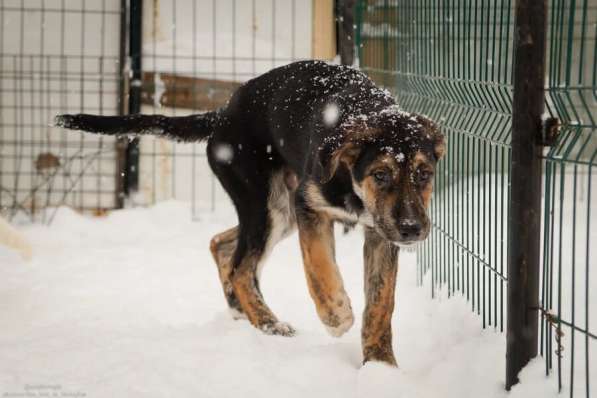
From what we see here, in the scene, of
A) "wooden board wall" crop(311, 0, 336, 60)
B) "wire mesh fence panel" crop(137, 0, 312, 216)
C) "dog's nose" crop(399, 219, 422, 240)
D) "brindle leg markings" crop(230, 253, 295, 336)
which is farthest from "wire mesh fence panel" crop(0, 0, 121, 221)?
"dog's nose" crop(399, 219, 422, 240)

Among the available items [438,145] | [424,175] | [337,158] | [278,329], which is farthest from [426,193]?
[278,329]

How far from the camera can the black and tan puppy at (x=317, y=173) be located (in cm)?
386

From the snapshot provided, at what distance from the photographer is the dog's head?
12.2ft

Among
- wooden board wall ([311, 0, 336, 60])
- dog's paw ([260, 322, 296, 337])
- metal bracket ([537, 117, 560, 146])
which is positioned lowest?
dog's paw ([260, 322, 296, 337])

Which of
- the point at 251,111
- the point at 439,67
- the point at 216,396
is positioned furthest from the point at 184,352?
the point at 439,67

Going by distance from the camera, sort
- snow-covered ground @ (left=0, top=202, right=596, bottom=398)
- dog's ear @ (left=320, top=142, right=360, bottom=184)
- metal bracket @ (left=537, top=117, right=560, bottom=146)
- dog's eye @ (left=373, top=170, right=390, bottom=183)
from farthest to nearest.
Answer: dog's ear @ (left=320, top=142, right=360, bottom=184)
dog's eye @ (left=373, top=170, right=390, bottom=183)
snow-covered ground @ (left=0, top=202, right=596, bottom=398)
metal bracket @ (left=537, top=117, right=560, bottom=146)

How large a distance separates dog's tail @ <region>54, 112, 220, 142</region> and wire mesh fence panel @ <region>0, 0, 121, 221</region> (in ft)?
12.3

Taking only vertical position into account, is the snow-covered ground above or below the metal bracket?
below

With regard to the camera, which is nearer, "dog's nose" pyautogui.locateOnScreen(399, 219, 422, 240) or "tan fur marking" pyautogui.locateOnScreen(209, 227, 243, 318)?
"dog's nose" pyautogui.locateOnScreen(399, 219, 422, 240)

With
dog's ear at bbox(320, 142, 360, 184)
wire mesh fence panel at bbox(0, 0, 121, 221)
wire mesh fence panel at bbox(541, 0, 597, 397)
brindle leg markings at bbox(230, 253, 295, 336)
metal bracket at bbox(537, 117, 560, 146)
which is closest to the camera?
wire mesh fence panel at bbox(541, 0, 597, 397)

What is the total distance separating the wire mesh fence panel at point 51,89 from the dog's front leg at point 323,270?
504 cm

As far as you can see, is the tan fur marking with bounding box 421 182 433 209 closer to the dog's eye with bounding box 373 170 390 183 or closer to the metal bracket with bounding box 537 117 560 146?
the dog's eye with bounding box 373 170 390 183

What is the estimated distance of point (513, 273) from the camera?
11.0 ft

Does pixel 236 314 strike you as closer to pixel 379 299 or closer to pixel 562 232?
pixel 379 299
